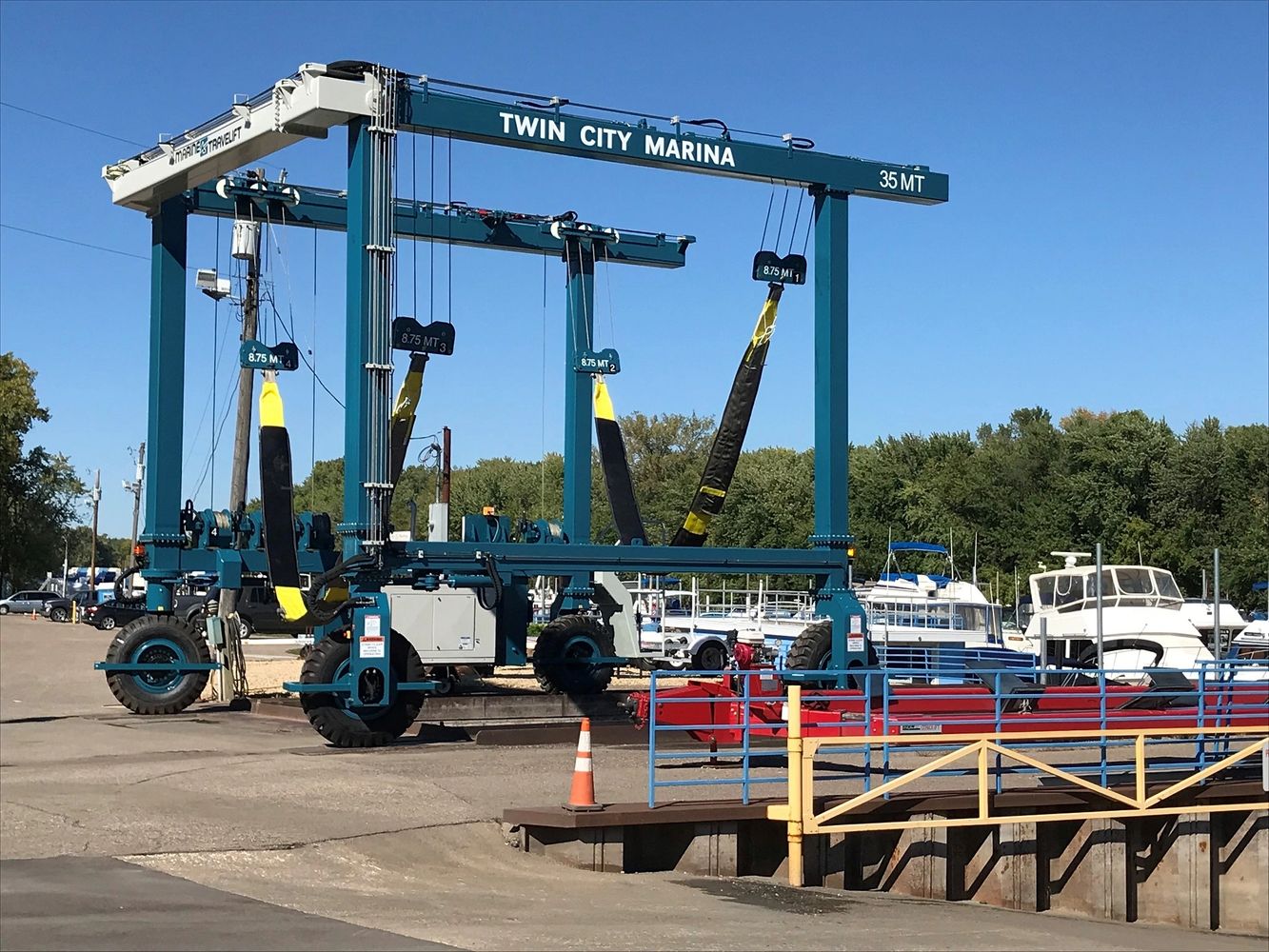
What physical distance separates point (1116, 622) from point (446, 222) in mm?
15451

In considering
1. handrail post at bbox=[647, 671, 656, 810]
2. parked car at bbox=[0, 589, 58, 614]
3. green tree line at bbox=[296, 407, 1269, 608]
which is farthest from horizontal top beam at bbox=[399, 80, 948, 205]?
parked car at bbox=[0, 589, 58, 614]

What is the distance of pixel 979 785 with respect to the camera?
13961 mm

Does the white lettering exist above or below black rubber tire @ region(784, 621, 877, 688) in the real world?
above

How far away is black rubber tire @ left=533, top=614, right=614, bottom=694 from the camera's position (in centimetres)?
2467

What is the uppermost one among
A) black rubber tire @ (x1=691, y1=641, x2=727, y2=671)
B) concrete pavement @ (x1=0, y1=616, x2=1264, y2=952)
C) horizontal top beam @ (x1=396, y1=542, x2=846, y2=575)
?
horizontal top beam @ (x1=396, y1=542, x2=846, y2=575)

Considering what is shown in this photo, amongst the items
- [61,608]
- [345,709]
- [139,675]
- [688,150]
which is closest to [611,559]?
[345,709]

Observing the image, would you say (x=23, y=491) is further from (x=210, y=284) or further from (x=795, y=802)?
(x=795, y=802)

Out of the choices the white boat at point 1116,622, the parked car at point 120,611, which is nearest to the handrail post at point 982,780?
the white boat at point 1116,622

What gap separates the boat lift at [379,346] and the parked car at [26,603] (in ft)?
191

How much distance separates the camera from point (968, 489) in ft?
241

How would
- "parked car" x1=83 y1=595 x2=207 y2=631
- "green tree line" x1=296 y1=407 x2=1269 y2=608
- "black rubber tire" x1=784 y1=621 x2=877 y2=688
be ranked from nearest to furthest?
"black rubber tire" x1=784 y1=621 x2=877 y2=688 → "parked car" x1=83 y1=595 x2=207 y2=631 → "green tree line" x1=296 y1=407 x2=1269 y2=608

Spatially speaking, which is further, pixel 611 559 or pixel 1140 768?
pixel 611 559

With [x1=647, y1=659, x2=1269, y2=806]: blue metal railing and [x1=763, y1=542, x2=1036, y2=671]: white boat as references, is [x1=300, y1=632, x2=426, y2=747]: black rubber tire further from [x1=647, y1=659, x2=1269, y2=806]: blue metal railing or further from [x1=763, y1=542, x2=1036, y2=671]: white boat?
[x1=763, y1=542, x2=1036, y2=671]: white boat

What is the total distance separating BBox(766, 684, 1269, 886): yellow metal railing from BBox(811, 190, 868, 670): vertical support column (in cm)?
860
